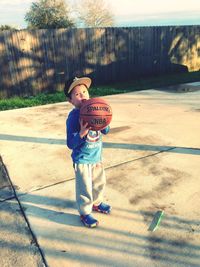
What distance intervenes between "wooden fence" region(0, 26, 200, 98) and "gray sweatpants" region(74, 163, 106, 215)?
26.4ft

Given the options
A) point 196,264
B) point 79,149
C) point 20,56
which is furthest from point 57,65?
point 196,264

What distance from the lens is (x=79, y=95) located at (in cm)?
303

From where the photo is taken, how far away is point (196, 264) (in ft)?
9.03

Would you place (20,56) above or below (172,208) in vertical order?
above

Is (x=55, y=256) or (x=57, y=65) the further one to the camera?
(x=57, y=65)

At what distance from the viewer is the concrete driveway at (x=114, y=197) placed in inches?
116

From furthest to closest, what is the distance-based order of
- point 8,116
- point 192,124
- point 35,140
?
point 8,116 → point 192,124 → point 35,140

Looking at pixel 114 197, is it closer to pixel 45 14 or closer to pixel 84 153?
pixel 84 153

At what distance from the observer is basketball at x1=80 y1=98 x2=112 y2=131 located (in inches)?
115

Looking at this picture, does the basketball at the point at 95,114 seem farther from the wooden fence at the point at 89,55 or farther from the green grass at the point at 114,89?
the wooden fence at the point at 89,55

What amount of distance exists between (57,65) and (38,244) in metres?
8.94

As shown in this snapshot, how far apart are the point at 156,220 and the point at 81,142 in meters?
1.23

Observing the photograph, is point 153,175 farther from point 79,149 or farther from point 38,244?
point 38,244

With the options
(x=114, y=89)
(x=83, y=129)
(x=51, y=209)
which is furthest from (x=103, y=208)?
(x=114, y=89)
